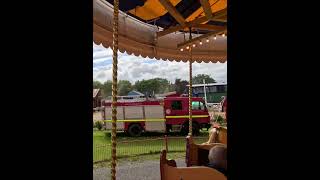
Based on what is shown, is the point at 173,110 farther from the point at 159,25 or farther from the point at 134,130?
the point at 159,25

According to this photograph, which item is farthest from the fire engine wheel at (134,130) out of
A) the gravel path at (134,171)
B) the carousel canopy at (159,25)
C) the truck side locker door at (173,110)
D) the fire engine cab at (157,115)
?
the carousel canopy at (159,25)

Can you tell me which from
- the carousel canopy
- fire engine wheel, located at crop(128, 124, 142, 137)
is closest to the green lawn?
fire engine wheel, located at crop(128, 124, 142, 137)

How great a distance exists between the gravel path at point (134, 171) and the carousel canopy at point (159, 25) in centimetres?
288

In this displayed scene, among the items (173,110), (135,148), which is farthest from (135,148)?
(173,110)

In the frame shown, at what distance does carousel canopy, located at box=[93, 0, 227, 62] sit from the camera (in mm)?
3293

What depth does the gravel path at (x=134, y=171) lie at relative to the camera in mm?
6512

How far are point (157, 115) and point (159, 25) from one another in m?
10.1

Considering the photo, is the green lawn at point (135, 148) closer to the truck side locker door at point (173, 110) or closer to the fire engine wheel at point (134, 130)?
the truck side locker door at point (173, 110)

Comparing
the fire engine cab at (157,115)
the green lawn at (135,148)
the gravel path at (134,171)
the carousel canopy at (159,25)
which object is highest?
the carousel canopy at (159,25)
